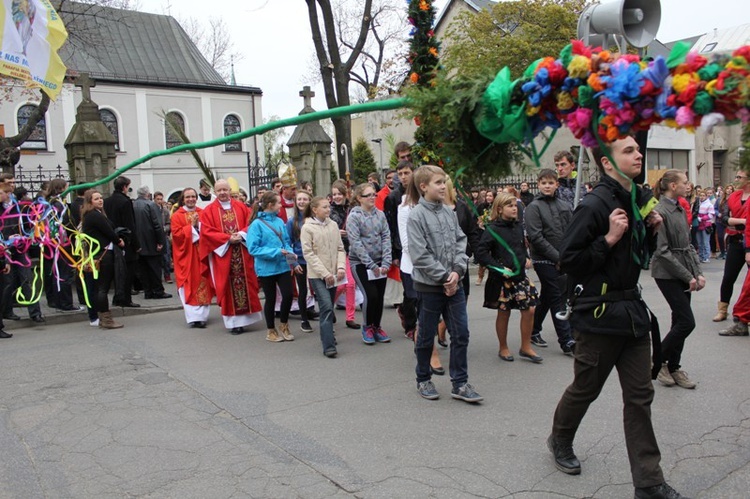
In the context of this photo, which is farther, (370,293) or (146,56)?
(146,56)

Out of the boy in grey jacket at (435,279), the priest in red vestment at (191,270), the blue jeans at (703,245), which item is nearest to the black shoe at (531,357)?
the boy in grey jacket at (435,279)

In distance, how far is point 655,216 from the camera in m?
3.69

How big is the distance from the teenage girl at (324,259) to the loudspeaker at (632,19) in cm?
342

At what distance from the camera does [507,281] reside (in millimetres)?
6262

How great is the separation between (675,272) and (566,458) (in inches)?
90.7

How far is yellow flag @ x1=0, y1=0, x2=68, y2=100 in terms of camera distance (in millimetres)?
5301

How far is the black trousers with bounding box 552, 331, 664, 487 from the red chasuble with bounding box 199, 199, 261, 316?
17.7 ft

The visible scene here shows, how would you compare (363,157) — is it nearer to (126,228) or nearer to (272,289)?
(126,228)

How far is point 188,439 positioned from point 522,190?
8.99 m

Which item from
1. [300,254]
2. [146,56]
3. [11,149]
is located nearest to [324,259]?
[300,254]

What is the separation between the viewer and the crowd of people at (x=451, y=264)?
135 inches

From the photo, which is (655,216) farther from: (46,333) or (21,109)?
(21,109)

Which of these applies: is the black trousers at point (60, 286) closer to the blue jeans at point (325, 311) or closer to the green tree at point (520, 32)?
the blue jeans at point (325, 311)

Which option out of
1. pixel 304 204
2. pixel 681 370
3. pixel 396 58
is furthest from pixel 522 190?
pixel 396 58
